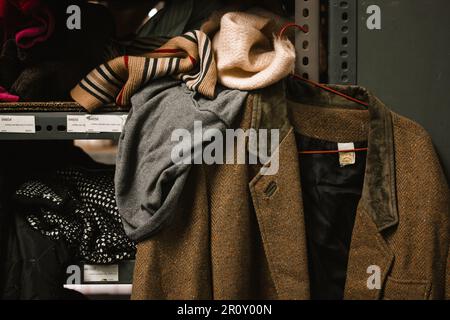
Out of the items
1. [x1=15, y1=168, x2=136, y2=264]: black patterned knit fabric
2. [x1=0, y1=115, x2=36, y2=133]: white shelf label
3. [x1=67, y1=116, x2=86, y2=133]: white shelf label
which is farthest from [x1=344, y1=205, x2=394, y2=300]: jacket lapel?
[x1=0, y1=115, x2=36, y2=133]: white shelf label

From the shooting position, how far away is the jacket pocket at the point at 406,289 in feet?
2.76

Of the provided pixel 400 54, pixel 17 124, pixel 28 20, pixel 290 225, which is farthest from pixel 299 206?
pixel 28 20

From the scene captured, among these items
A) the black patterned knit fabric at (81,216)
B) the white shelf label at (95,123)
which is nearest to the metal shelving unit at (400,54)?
the white shelf label at (95,123)

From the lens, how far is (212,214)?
833 mm

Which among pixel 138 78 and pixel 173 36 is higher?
pixel 173 36

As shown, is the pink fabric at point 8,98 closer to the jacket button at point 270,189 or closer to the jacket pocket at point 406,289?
the jacket button at point 270,189

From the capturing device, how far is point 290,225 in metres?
0.85

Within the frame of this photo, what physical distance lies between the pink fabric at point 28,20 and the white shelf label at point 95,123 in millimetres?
A: 194

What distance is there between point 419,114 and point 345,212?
0.26m

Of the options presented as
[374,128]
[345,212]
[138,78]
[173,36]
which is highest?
[173,36]

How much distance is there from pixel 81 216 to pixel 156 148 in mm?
266

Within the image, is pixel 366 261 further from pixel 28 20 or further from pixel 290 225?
pixel 28 20
